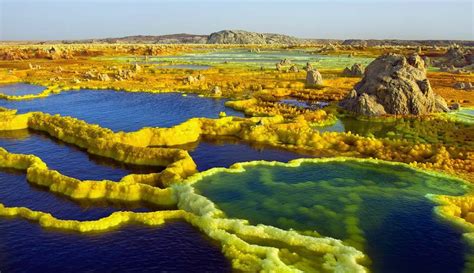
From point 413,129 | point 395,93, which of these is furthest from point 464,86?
point 413,129

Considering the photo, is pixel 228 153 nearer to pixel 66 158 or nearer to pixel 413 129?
pixel 66 158

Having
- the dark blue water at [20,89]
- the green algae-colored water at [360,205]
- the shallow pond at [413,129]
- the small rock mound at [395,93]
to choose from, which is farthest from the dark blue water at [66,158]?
the small rock mound at [395,93]

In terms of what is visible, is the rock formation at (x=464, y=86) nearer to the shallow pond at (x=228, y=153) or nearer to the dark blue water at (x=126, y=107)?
the dark blue water at (x=126, y=107)

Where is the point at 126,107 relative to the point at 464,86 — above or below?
below

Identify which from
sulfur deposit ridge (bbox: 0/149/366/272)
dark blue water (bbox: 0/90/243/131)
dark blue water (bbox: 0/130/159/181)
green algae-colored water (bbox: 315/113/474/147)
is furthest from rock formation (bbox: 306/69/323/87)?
sulfur deposit ridge (bbox: 0/149/366/272)

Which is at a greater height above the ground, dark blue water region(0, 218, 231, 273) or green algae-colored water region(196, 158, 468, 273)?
green algae-colored water region(196, 158, 468, 273)

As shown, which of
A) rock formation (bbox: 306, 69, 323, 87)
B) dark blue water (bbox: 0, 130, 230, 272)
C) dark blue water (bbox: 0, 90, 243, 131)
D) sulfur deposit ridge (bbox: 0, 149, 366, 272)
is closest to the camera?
dark blue water (bbox: 0, 130, 230, 272)

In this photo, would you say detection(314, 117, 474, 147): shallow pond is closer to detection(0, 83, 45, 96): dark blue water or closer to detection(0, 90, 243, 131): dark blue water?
detection(0, 90, 243, 131): dark blue water
